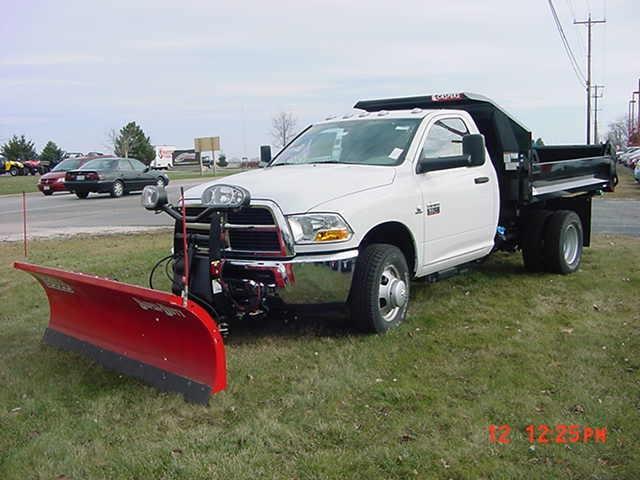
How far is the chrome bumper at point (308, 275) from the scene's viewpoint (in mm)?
4949

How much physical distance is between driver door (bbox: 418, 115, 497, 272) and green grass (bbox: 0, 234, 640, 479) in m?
0.59

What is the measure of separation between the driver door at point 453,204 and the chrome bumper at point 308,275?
123 cm

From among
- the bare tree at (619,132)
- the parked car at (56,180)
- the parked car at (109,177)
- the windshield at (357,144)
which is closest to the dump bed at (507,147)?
the windshield at (357,144)

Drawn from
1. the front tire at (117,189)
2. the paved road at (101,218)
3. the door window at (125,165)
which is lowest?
the paved road at (101,218)

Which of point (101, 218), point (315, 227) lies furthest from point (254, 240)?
point (101, 218)

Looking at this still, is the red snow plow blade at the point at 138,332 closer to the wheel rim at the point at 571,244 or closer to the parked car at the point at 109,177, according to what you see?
the wheel rim at the point at 571,244

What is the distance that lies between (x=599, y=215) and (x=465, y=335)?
10.7 m

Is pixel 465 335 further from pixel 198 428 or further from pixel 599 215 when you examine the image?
pixel 599 215

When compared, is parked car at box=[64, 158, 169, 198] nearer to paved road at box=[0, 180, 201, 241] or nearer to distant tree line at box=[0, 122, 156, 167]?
paved road at box=[0, 180, 201, 241]

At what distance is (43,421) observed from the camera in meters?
4.10

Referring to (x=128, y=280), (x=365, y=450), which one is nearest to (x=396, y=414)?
(x=365, y=450)

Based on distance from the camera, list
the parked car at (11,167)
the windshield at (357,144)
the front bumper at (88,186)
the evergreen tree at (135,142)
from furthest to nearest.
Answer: the evergreen tree at (135,142), the parked car at (11,167), the front bumper at (88,186), the windshield at (357,144)

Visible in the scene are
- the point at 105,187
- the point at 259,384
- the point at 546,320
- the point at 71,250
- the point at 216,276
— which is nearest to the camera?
the point at 259,384

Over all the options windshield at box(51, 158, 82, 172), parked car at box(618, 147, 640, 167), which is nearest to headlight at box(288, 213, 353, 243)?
windshield at box(51, 158, 82, 172)
